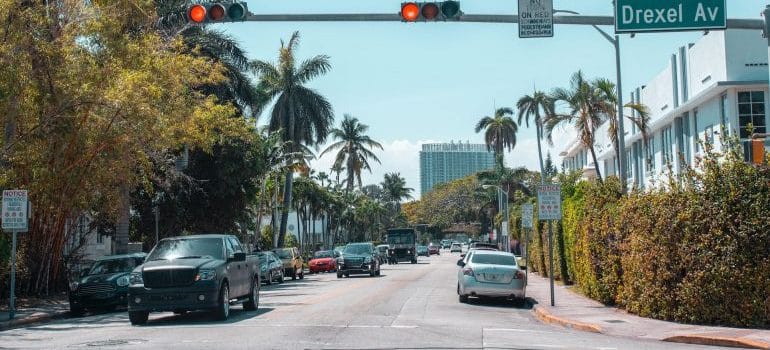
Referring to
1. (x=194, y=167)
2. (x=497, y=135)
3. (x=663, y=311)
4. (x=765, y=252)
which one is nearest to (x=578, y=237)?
(x=663, y=311)

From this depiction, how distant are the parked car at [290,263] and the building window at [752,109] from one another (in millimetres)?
23053

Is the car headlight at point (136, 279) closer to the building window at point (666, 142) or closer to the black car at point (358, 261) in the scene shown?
the black car at point (358, 261)

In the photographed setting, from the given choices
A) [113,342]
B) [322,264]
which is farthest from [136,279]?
[322,264]

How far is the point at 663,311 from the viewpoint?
1775cm

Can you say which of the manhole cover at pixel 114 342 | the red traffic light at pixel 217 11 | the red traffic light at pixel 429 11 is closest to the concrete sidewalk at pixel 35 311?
the manhole cover at pixel 114 342

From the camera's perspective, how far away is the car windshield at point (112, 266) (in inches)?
932

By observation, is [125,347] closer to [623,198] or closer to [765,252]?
[765,252]

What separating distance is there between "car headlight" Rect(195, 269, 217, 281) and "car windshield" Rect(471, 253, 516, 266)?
8.86 m

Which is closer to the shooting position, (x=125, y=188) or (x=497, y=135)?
(x=125, y=188)

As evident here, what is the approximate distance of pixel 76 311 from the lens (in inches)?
901

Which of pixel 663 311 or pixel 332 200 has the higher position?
pixel 332 200

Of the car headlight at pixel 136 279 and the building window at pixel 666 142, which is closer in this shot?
the car headlight at pixel 136 279

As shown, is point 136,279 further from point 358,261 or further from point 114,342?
point 358,261

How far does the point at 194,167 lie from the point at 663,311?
28.0 metres
